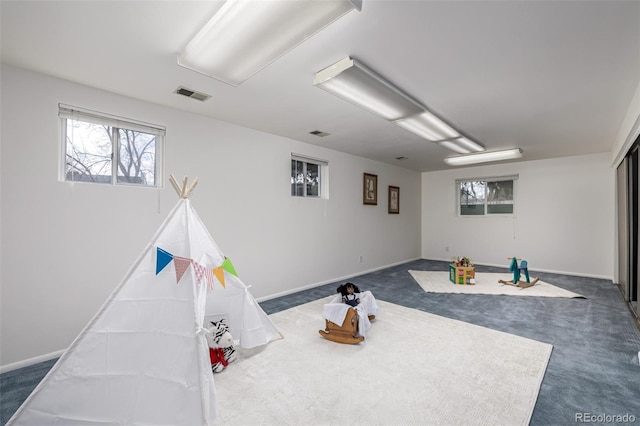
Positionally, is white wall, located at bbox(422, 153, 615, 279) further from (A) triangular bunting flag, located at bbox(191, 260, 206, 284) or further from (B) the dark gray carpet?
(A) triangular bunting flag, located at bbox(191, 260, 206, 284)

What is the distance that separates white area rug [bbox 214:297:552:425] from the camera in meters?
1.67

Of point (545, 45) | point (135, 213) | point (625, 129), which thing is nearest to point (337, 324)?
point (135, 213)

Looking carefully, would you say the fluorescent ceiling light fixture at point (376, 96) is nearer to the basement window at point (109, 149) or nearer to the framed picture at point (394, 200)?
the basement window at point (109, 149)

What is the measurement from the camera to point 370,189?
5.82 meters

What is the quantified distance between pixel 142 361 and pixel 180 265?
0.61 metres

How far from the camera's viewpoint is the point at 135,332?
1.72m

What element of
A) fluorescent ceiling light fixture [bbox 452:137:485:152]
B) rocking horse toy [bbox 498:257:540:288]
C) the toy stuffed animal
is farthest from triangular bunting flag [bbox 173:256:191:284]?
rocking horse toy [bbox 498:257:540:288]

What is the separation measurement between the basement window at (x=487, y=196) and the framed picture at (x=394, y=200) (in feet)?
5.64

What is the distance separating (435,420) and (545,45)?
260cm

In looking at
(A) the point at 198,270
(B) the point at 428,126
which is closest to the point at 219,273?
(A) the point at 198,270

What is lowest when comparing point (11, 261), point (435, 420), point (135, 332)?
point (435, 420)

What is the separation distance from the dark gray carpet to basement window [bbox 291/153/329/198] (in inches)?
65.2

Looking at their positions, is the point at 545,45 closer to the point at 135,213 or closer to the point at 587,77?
the point at 587,77

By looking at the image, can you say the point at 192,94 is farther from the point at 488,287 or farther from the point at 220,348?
the point at 488,287
